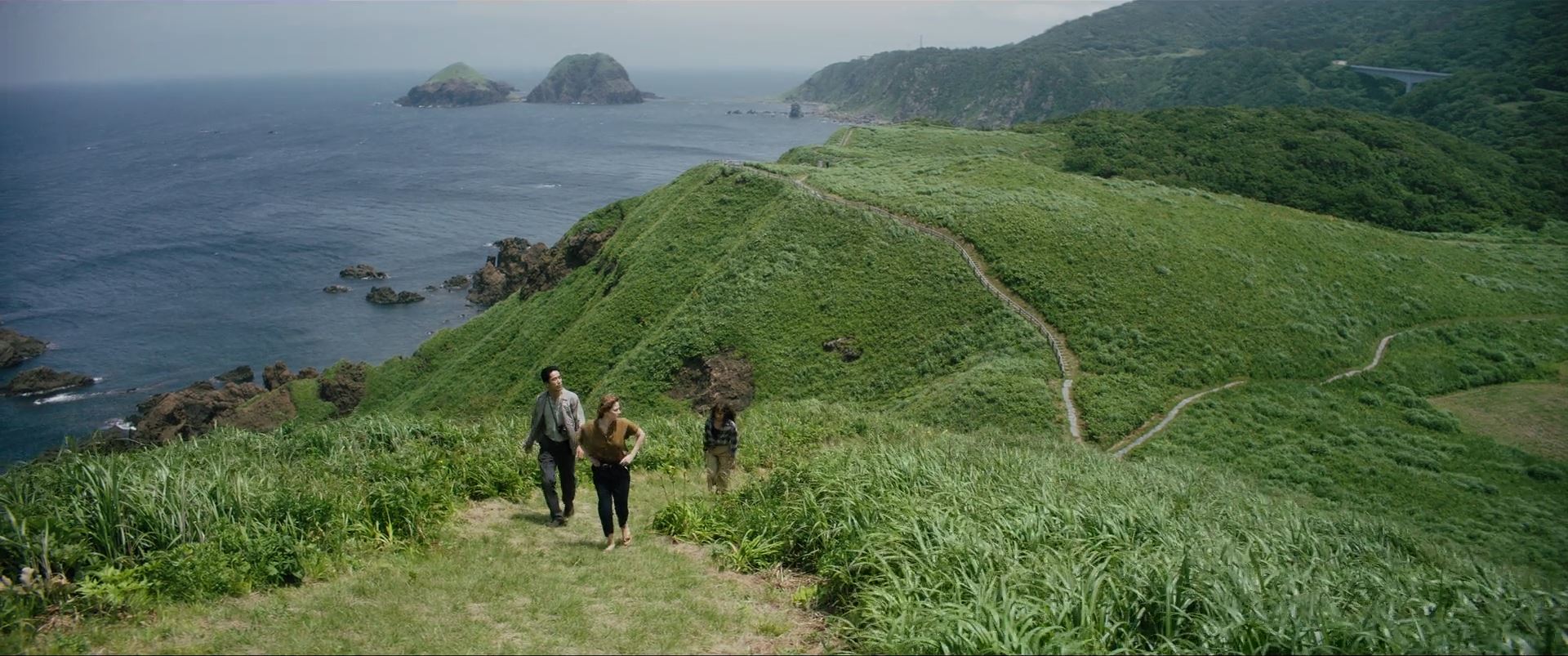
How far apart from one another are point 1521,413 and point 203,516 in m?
35.7

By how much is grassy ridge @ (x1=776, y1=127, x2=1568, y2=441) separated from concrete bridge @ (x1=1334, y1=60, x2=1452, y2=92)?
90120mm

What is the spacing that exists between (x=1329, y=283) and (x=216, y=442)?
1644 inches

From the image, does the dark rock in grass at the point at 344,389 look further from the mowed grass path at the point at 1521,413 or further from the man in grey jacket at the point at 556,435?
the mowed grass path at the point at 1521,413

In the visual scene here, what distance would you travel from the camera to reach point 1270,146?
65.6 meters

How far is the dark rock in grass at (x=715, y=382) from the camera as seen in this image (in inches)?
1398

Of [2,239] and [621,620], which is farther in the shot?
[2,239]

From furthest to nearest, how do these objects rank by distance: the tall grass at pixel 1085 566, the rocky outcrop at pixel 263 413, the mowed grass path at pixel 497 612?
the rocky outcrop at pixel 263 413
the mowed grass path at pixel 497 612
the tall grass at pixel 1085 566

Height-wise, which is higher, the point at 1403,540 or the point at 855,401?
the point at 1403,540

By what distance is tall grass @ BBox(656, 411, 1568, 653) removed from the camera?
7317mm

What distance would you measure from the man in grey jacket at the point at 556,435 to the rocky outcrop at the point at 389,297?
69494 millimetres

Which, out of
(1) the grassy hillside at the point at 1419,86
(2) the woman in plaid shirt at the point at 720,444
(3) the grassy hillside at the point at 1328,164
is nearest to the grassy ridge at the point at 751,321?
(2) the woman in plaid shirt at the point at 720,444

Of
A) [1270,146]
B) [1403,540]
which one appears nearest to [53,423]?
[1403,540]

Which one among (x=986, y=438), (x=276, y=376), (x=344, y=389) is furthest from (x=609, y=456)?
(x=276, y=376)

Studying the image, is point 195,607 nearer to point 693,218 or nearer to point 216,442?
point 216,442
